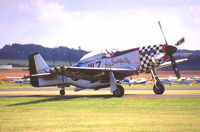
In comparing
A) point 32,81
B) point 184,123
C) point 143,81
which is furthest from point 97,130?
point 143,81

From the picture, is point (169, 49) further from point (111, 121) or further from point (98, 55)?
point (111, 121)

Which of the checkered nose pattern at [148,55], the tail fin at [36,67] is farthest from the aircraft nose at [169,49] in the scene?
the tail fin at [36,67]

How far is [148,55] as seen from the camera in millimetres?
20906

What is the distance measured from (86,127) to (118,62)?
12662 millimetres

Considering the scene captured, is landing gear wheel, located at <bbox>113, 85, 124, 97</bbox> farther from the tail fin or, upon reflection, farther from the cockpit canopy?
the tail fin

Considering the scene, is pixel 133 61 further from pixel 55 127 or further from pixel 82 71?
pixel 55 127

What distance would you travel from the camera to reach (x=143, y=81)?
54.5m

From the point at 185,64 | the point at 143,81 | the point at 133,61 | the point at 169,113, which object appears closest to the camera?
the point at 169,113

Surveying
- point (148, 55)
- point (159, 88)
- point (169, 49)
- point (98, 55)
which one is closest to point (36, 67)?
point (98, 55)

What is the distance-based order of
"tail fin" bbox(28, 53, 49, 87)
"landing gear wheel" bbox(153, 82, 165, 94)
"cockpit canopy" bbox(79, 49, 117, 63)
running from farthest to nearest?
"tail fin" bbox(28, 53, 49, 87) → "cockpit canopy" bbox(79, 49, 117, 63) → "landing gear wheel" bbox(153, 82, 165, 94)

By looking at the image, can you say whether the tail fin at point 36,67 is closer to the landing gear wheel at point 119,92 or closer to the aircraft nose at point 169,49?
the landing gear wheel at point 119,92

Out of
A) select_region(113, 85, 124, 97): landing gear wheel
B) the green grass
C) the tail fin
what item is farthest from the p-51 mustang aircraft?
the green grass

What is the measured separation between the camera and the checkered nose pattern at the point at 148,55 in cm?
2077

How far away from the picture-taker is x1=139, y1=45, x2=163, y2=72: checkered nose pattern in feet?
68.1
